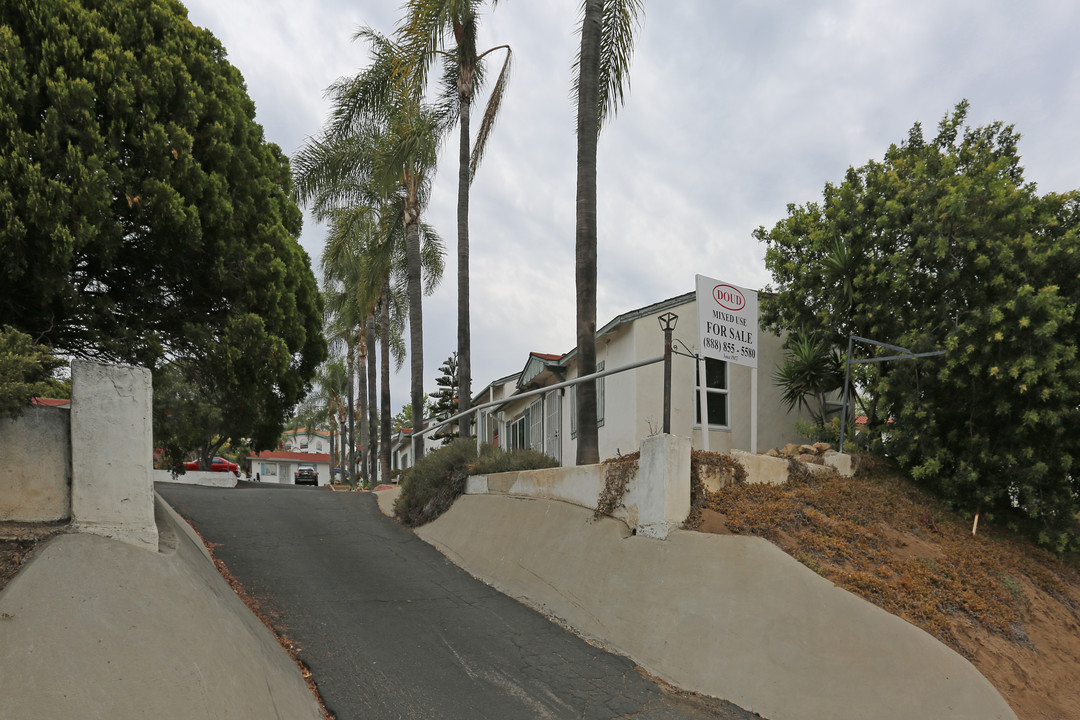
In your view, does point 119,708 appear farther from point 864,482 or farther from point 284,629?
point 864,482

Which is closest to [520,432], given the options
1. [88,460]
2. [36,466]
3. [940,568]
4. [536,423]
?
[536,423]

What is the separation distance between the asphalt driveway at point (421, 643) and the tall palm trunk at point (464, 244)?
5.79 meters

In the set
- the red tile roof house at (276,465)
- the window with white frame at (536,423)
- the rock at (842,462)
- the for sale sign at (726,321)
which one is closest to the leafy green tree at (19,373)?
the for sale sign at (726,321)

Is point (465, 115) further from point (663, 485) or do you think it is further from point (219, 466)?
point (219, 466)

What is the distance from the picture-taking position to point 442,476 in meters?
14.0

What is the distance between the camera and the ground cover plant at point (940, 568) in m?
6.66

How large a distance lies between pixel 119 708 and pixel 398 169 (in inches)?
551

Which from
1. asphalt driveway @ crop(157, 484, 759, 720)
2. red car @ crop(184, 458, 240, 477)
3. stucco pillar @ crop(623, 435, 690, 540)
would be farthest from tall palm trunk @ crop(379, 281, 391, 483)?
stucco pillar @ crop(623, 435, 690, 540)

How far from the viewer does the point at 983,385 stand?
1027 cm

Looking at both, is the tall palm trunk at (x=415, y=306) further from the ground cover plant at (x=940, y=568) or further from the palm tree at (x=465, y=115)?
the ground cover plant at (x=940, y=568)

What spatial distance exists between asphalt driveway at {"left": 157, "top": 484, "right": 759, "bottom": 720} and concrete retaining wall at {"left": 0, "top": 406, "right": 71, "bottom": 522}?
2599mm

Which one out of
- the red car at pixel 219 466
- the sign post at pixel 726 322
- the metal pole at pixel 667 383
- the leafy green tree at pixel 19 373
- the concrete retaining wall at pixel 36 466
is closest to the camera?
the leafy green tree at pixel 19 373

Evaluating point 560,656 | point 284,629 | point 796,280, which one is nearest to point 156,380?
point 284,629

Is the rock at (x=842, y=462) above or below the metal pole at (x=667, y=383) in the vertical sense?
below
